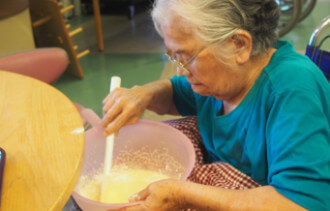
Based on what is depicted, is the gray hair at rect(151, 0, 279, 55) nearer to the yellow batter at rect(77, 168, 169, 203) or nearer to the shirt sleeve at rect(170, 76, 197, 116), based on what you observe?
the shirt sleeve at rect(170, 76, 197, 116)

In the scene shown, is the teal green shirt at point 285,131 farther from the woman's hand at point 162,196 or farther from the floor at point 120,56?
the floor at point 120,56

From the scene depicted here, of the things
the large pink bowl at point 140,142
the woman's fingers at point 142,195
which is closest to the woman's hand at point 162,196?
the woman's fingers at point 142,195

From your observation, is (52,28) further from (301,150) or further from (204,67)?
(301,150)

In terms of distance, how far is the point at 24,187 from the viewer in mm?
453

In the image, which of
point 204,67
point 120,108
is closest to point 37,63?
point 120,108

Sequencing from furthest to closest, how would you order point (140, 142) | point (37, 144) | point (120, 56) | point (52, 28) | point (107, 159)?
1. point (120, 56)
2. point (52, 28)
3. point (140, 142)
4. point (107, 159)
5. point (37, 144)

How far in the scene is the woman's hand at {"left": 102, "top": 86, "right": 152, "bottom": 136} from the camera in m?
0.94

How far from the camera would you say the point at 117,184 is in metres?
1.01

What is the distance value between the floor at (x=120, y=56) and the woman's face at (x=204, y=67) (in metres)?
1.13

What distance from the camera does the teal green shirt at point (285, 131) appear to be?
2.06 ft

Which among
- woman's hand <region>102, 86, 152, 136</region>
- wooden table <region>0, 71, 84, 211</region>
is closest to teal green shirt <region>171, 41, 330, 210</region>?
woman's hand <region>102, 86, 152, 136</region>

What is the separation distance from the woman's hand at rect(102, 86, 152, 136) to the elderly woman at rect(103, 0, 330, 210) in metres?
0.22

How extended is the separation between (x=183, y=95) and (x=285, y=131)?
0.51 m

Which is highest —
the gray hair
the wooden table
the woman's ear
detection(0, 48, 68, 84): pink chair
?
the gray hair
